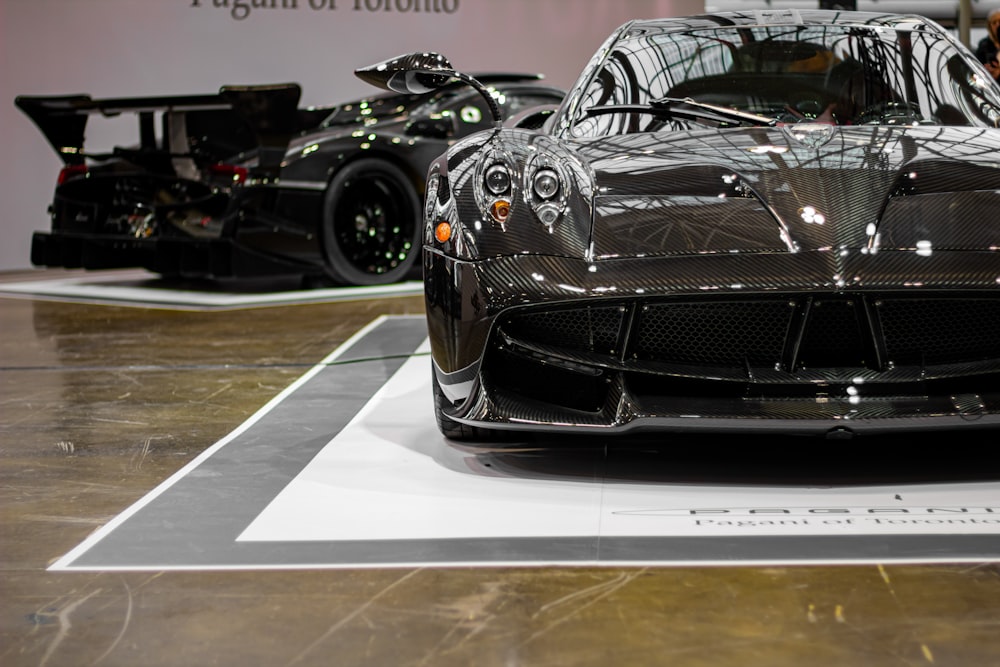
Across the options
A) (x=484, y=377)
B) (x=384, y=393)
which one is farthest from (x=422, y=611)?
(x=384, y=393)

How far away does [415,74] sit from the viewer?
346cm

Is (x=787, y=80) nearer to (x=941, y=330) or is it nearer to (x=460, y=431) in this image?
(x=941, y=330)

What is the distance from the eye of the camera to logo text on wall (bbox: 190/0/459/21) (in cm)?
1077

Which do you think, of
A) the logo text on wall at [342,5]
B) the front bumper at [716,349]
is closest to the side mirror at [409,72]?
the front bumper at [716,349]

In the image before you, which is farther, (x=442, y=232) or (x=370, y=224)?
(x=370, y=224)

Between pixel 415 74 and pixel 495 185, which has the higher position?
pixel 415 74

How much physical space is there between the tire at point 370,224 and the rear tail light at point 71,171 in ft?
5.50

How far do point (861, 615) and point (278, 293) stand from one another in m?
6.09

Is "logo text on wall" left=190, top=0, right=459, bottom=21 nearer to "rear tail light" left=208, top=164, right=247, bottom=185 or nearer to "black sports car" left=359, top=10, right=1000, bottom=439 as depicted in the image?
"rear tail light" left=208, top=164, right=247, bottom=185

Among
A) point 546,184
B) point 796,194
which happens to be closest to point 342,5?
point 546,184

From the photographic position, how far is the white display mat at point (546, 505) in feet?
7.78

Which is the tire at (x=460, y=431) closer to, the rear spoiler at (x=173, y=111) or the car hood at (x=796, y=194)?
the car hood at (x=796, y=194)

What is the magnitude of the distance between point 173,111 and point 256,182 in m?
0.67

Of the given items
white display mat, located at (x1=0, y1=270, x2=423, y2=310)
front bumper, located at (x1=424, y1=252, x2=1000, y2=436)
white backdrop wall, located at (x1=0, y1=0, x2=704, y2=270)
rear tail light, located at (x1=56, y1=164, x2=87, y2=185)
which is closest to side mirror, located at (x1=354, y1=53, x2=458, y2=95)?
front bumper, located at (x1=424, y1=252, x2=1000, y2=436)
